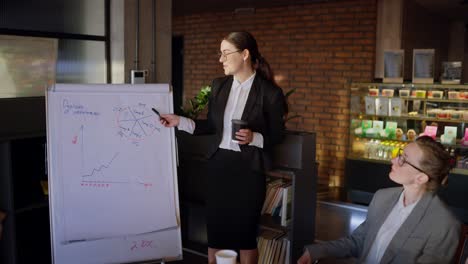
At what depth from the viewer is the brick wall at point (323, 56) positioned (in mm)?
6242

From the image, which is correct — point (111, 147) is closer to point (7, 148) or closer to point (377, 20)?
point (7, 148)

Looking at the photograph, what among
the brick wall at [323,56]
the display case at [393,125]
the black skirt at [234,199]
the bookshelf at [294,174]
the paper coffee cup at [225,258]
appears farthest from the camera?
the brick wall at [323,56]

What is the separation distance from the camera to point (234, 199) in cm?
274

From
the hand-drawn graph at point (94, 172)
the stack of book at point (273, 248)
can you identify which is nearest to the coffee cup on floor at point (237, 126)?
the hand-drawn graph at point (94, 172)

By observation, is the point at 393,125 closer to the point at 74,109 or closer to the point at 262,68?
the point at 262,68

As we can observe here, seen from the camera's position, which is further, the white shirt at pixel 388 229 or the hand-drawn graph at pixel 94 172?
the hand-drawn graph at pixel 94 172

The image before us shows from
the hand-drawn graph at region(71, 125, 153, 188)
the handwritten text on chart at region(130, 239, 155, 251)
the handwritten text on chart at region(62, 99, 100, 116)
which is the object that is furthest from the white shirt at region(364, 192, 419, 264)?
the handwritten text on chart at region(62, 99, 100, 116)

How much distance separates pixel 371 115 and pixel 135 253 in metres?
3.77

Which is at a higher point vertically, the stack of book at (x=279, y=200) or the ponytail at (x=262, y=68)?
the ponytail at (x=262, y=68)

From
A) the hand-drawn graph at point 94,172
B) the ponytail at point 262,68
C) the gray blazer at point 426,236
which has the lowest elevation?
the gray blazer at point 426,236

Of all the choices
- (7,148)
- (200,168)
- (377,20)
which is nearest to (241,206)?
(200,168)

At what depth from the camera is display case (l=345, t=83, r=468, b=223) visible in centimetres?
508

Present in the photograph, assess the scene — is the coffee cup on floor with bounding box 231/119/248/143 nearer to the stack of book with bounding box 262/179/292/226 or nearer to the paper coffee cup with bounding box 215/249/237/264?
the stack of book with bounding box 262/179/292/226

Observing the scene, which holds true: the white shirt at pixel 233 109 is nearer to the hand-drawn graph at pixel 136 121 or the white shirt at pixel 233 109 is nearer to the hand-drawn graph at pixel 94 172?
the hand-drawn graph at pixel 136 121
